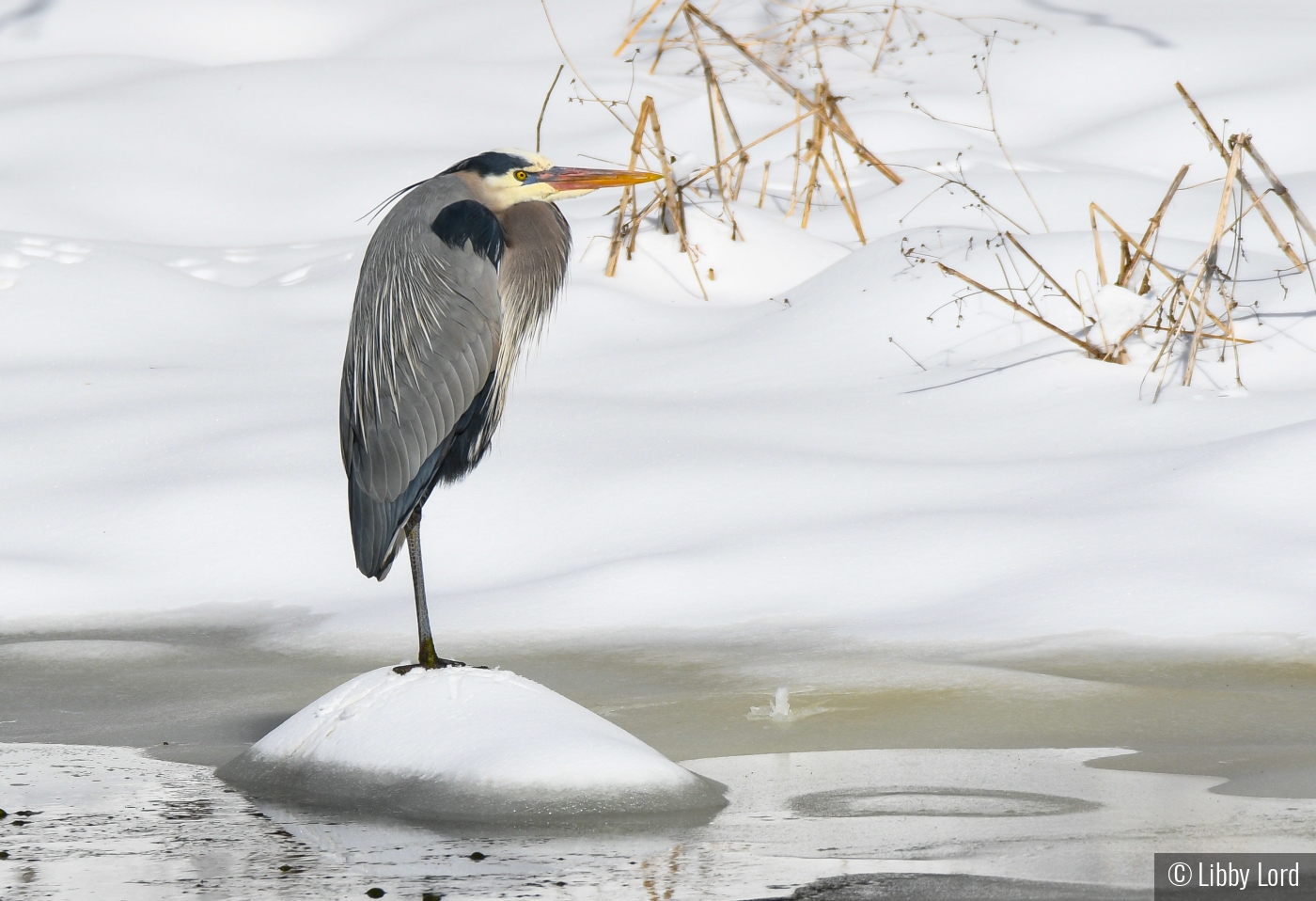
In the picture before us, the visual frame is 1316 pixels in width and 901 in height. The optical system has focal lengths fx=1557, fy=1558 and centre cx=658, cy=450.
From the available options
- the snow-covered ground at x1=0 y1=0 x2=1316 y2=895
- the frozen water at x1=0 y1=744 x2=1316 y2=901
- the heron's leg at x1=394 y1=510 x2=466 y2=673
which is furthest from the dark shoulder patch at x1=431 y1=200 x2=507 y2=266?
the frozen water at x1=0 y1=744 x2=1316 y2=901

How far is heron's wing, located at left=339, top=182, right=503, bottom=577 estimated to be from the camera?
3.64m

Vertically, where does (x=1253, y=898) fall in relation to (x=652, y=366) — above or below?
below

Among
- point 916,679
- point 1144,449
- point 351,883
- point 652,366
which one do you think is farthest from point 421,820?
point 652,366

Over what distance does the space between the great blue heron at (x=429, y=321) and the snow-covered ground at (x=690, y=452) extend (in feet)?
1.94

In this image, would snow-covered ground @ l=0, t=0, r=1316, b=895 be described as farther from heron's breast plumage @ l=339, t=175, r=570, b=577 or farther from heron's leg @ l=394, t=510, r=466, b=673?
heron's breast plumage @ l=339, t=175, r=570, b=577

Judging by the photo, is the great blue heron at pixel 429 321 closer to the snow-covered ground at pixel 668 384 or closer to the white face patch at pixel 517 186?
the white face patch at pixel 517 186

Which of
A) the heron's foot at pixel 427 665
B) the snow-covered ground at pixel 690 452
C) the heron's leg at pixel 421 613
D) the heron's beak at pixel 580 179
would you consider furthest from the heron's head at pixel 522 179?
the snow-covered ground at pixel 690 452

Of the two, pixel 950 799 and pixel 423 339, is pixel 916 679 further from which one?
pixel 423 339

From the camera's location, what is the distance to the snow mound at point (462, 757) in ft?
9.61

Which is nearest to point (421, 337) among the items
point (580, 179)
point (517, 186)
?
point (517, 186)

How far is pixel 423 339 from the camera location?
3662 mm

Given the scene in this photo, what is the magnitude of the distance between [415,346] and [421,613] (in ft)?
2.08

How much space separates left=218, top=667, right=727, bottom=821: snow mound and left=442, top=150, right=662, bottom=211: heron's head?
1.13 metres

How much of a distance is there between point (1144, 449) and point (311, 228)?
5.81m
